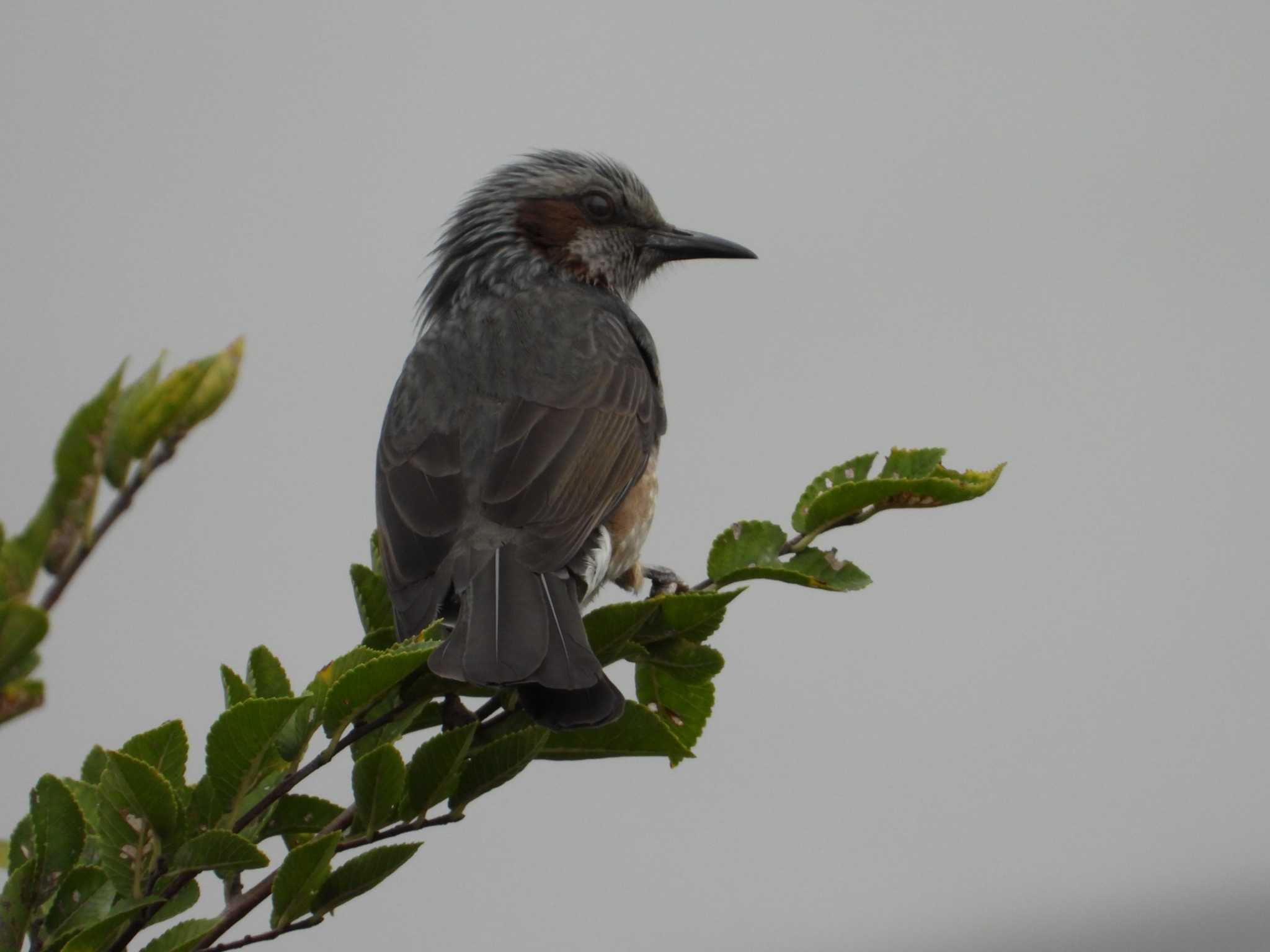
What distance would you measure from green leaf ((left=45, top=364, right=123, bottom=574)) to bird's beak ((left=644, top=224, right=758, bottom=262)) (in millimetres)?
4521

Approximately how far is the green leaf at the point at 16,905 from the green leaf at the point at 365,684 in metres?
0.50

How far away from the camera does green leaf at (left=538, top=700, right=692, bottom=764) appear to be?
9.55 ft

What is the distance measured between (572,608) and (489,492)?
2.03ft

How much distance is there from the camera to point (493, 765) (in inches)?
105

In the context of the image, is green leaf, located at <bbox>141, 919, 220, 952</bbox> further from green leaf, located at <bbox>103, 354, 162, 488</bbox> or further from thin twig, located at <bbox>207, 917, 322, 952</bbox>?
green leaf, located at <bbox>103, 354, 162, 488</bbox>

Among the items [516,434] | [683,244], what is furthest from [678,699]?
[683,244]

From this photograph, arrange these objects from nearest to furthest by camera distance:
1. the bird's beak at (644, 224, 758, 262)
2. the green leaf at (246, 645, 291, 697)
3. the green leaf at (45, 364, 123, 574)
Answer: the green leaf at (45, 364, 123, 574)
the green leaf at (246, 645, 291, 697)
the bird's beak at (644, 224, 758, 262)

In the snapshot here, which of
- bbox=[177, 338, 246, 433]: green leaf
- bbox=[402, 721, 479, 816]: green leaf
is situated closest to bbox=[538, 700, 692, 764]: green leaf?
bbox=[402, 721, 479, 816]: green leaf

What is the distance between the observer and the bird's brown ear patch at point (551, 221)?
20.1 feet

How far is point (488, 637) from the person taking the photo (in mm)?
3299

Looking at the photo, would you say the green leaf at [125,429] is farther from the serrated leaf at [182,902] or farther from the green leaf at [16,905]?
the serrated leaf at [182,902]

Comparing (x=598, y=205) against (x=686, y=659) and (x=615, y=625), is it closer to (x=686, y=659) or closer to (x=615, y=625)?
(x=615, y=625)

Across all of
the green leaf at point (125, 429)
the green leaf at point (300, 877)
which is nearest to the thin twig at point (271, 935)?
the green leaf at point (300, 877)

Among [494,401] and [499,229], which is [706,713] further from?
[499,229]
